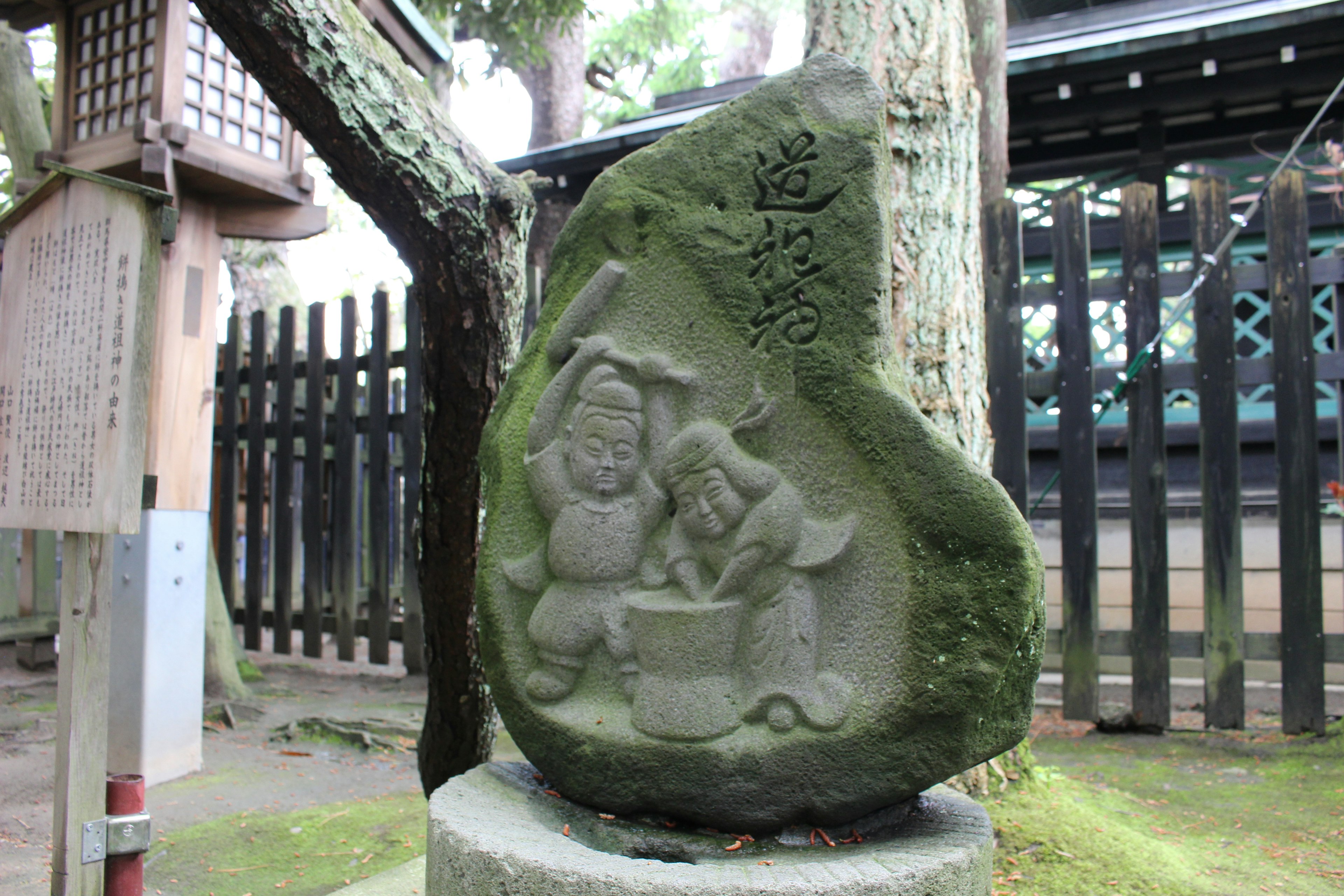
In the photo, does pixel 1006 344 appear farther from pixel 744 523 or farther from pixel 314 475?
pixel 314 475

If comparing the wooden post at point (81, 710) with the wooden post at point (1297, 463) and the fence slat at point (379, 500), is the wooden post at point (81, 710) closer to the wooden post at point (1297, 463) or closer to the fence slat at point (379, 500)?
the fence slat at point (379, 500)

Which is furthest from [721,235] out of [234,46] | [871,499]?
[234,46]

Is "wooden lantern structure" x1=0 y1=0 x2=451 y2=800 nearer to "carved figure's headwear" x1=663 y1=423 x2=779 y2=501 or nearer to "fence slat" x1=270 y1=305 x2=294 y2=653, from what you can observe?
"fence slat" x1=270 y1=305 x2=294 y2=653

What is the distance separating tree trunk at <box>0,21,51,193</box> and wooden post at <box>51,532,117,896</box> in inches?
165

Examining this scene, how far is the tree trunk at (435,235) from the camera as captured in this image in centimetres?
267

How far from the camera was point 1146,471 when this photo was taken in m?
4.15

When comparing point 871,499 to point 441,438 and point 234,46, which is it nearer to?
point 441,438

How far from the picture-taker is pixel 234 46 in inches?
106

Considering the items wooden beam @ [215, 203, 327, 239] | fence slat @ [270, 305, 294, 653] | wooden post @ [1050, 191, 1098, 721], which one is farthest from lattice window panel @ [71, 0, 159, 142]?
wooden post @ [1050, 191, 1098, 721]

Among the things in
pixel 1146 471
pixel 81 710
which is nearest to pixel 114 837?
pixel 81 710

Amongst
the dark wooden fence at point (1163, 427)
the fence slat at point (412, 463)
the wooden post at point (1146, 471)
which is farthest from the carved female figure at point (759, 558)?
the fence slat at point (412, 463)

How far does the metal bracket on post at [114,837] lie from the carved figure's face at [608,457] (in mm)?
1306

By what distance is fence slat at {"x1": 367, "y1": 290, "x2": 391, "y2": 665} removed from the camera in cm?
573

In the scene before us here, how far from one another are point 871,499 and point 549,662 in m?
0.83
